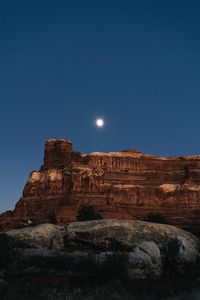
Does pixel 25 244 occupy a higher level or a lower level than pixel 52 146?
lower

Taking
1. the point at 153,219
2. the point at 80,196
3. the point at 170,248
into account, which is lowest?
the point at 170,248

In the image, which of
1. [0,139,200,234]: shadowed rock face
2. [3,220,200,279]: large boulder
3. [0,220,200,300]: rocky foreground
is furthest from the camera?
[0,139,200,234]: shadowed rock face

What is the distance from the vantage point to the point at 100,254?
37.7 m

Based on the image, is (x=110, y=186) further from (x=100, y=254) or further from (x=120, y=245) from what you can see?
(x=100, y=254)

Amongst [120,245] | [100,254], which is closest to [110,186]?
[120,245]

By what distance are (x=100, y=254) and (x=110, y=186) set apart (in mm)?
86916

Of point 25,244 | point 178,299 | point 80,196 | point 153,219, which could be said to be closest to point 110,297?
point 178,299

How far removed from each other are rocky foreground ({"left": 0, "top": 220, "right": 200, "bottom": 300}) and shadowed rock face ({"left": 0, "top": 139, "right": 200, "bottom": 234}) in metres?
61.0

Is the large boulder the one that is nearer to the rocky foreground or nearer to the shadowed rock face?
the rocky foreground

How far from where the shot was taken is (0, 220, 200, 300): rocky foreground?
3353 cm

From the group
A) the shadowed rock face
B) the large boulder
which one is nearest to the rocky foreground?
the large boulder

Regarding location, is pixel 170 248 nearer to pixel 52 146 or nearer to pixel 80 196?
pixel 80 196

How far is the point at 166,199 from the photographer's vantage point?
124m

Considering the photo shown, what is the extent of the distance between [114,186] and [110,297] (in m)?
106
